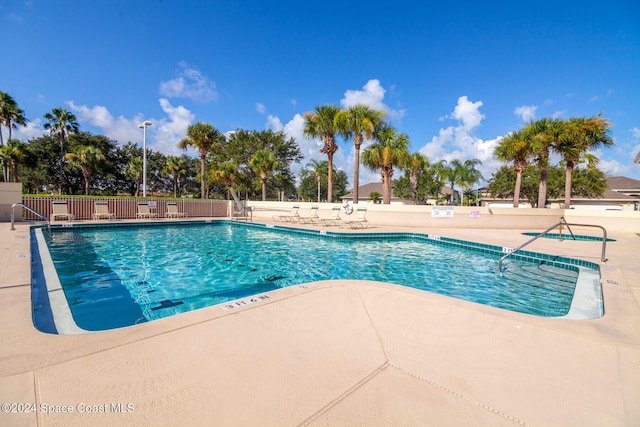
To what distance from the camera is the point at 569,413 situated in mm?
1585

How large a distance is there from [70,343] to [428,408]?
8.55ft

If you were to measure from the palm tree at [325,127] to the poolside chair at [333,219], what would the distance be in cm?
151

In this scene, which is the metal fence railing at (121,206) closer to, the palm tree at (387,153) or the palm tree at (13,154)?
the palm tree at (387,153)

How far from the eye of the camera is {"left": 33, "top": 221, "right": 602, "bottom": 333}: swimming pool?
427 centimetres

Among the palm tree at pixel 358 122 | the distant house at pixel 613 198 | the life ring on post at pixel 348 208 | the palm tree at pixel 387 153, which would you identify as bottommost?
the life ring on post at pixel 348 208

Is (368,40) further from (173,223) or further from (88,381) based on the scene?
(88,381)

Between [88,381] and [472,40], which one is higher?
[472,40]

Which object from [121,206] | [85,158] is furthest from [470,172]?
[85,158]

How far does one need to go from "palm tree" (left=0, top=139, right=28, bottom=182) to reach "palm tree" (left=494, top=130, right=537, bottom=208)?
124 feet

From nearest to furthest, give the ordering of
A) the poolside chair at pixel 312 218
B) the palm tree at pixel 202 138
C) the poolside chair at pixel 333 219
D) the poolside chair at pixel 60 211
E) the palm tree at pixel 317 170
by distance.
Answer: the poolside chair at pixel 60 211
the poolside chair at pixel 333 219
the poolside chair at pixel 312 218
the palm tree at pixel 202 138
the palm tree at pixel 317 170

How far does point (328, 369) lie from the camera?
6.49 ft

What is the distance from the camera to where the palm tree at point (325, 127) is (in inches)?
692

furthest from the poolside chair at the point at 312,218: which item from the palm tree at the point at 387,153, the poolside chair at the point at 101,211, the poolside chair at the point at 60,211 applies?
the poolside chair at the point at 60,211

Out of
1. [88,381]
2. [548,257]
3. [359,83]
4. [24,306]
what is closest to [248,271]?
[24,306]
